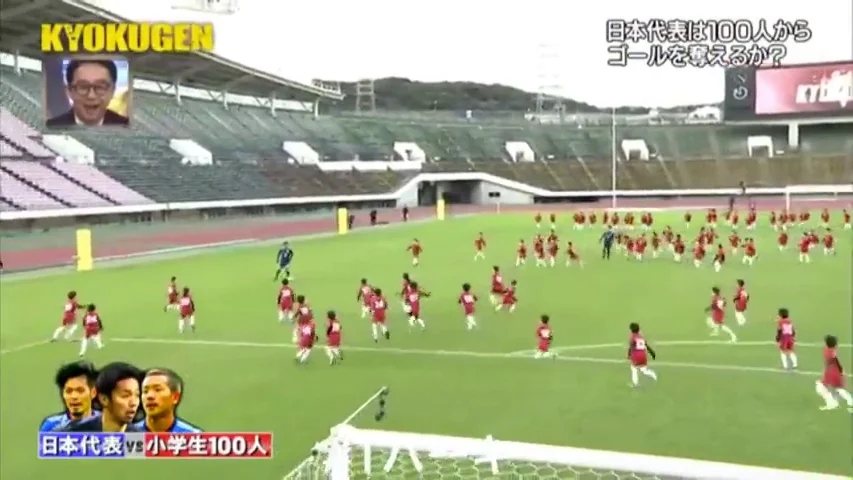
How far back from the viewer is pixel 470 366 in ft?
36.4

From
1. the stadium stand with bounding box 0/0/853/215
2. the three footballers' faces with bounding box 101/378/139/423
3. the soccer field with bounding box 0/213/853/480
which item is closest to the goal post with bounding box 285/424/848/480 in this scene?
the soccer field with bounding box 0/213/853/480

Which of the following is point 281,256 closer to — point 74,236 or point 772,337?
point 74,236

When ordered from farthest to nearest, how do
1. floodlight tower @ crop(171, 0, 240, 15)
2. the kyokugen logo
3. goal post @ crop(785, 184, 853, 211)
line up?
goal post @ crop(785, 184, 853, 211) < the kyokugen logo < floodlight tower @ crop(171, 0, 240, 15)

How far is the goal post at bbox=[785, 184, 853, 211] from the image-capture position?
12203mm

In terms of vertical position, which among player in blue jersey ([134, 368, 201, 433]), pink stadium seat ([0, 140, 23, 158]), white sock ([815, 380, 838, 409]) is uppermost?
pink stadium seat ([0, 140, 23, 158])

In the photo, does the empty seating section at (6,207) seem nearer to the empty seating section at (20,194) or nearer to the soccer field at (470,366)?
the empty seating section at (20,194)

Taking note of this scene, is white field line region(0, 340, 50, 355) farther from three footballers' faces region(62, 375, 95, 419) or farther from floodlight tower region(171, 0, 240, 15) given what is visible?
three footballers' faces region(62, 375, 95, 419)

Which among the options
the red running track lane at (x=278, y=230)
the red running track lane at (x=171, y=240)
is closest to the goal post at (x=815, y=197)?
the red running track lane at (x=278, y=230)

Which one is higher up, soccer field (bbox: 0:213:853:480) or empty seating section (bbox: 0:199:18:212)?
empty seating section (bbox: 0:199:18:212)

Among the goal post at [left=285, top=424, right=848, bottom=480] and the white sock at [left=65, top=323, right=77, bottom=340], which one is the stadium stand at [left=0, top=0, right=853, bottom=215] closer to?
the white sock at [left=65, top=323, right=77, bottom=340]

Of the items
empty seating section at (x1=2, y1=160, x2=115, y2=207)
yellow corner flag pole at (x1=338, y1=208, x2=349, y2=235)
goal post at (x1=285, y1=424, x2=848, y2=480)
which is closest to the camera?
goal post at (x1=285, y1=424, x2=848, y2=480)

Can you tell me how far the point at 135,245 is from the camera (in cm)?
2225

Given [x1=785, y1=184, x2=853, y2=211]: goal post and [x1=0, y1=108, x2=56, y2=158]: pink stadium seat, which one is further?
[x1=785, y1=184, x2=853, y2=211]: goal post
